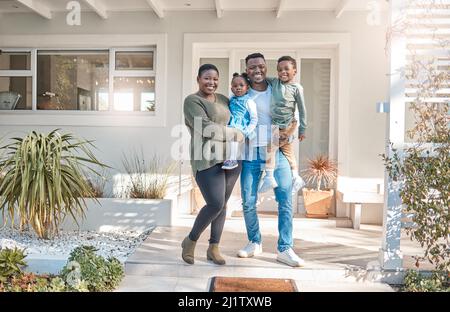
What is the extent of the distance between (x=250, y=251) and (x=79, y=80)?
3943mm

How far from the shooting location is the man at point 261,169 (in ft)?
11.4

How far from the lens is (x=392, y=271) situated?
343cm

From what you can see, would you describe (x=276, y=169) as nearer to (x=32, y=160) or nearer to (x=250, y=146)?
(x=250, y=146)

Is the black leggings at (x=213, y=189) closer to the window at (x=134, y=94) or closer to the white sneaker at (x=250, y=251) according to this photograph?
the white sneaker at (x=250, y=251)

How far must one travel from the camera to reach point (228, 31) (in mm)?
5695

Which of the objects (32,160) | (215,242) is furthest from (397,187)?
(32,160)

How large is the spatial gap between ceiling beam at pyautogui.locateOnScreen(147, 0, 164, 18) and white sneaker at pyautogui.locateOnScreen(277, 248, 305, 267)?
3610mm

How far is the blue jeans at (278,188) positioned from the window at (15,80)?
4.21 metres

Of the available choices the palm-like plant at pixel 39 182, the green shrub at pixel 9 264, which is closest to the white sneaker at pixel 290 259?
the palm-like plant at pixel 39 182

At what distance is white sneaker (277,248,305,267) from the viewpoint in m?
3.48

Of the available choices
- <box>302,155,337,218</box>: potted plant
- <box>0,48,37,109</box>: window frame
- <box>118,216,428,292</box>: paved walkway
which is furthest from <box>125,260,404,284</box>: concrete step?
<box>0,48,37,109</box>: window frame

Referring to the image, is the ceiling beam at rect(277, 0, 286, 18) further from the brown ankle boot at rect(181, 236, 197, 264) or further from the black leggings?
the brown ankle boot at rect(181, 236, 197, 264)

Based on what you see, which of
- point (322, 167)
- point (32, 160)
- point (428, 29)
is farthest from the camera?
point (322, 167)

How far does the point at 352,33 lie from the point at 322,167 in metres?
1.86
